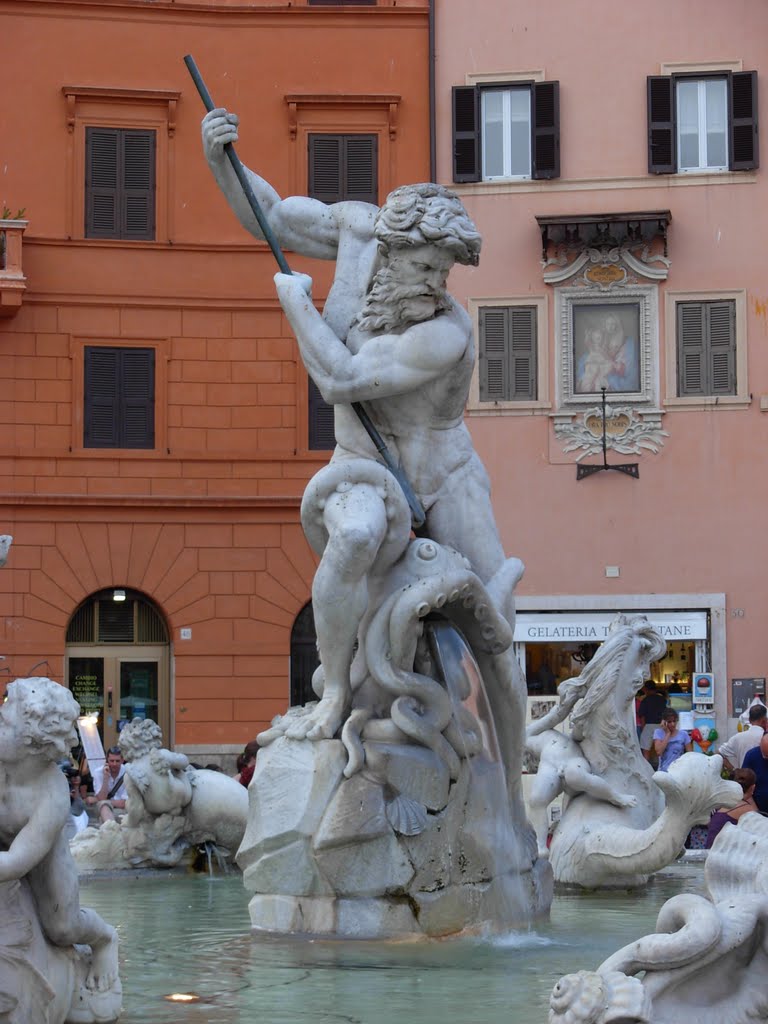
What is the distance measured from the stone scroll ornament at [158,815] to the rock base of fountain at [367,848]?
1973mm

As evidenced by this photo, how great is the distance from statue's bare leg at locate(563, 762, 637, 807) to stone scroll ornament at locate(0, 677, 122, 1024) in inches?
159

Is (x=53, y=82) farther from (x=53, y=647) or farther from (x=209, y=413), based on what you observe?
(x=53, y=647)

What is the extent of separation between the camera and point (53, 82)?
29.1m

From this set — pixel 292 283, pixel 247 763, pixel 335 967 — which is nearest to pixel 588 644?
pixel 247 763

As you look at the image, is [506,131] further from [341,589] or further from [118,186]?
[341,589]

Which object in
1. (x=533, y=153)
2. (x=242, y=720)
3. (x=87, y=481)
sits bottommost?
(x=242, y=720)

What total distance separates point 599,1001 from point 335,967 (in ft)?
7.01

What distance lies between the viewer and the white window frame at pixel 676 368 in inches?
1128

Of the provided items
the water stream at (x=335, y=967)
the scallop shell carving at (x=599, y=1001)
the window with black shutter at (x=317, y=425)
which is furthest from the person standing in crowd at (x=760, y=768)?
the window with black shutter at (x=317, y=425)

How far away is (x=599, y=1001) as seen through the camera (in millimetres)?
3240

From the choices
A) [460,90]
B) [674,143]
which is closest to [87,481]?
[460,90]

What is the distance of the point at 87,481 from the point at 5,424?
53.4 inches

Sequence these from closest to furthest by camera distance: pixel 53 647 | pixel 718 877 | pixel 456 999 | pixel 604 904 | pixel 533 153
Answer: pixel 718 877, pixel 456 999, pixel 604 904, pixel 53 647, pixel 533 153

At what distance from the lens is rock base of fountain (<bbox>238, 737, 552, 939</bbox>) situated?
5.88 metres
